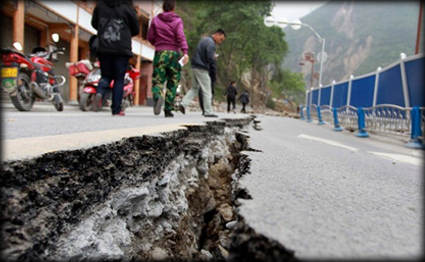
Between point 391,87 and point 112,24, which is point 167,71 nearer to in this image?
point 112,24

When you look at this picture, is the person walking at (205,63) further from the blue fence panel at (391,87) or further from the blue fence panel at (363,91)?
the blue fence panel at (363,91)

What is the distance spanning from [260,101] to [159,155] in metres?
33.6

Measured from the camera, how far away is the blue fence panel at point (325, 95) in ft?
41.4

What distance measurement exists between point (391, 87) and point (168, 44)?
4920 mm

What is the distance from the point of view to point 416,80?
5273 mm

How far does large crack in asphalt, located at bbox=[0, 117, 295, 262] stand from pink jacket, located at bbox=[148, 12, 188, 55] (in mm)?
2437

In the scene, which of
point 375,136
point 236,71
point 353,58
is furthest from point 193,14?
point 353,58

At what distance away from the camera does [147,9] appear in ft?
60.8

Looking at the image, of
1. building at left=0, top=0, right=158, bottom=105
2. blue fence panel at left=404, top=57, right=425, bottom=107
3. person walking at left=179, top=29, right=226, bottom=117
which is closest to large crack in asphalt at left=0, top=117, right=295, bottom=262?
person walking at left=179, top=29, right=226, bottom=117

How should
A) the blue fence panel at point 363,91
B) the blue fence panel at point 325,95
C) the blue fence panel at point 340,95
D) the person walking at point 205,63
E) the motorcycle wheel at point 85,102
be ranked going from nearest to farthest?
the person walking at point 205,63 → the motorcycle wheel at point 85,102 → the blue fence panel at point 363,91 → the blue fence panel at point 340,95 → the blue fence panel at point 325,95

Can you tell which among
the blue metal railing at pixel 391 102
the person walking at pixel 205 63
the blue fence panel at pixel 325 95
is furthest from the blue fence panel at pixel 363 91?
the person walking at pixel 205 63

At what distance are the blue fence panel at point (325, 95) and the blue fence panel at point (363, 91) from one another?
3.17m

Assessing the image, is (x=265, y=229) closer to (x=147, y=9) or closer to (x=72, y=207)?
(x=72, y=207)

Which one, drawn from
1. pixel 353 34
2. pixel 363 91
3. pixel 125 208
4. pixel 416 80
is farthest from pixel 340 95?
pixel 353 34
